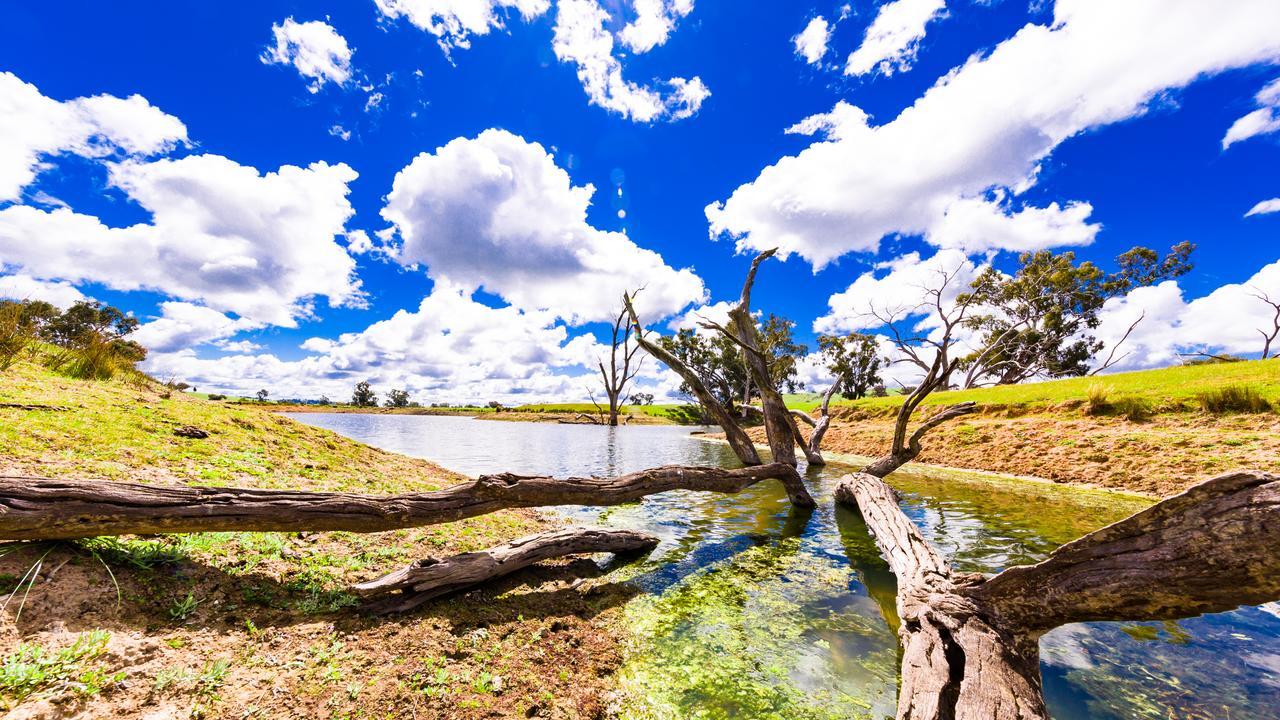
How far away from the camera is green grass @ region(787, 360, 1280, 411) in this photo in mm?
14877

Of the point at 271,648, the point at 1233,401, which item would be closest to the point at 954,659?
the point at 271,648

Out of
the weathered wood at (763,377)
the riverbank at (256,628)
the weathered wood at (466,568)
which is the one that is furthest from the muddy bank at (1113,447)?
the riverbank at (256,628)

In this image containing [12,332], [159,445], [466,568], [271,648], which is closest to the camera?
[271,648]

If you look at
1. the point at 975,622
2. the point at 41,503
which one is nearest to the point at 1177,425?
the point at 975,622

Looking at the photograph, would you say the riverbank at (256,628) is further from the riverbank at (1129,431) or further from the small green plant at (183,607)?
the riverbank at (1129,431)

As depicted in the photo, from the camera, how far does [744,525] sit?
31.4ft

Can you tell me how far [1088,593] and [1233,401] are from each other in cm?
1863

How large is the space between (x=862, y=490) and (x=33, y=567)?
1194cm

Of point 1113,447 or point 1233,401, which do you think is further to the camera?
point 1233,401

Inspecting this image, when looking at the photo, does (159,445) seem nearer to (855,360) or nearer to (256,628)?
(256,628)

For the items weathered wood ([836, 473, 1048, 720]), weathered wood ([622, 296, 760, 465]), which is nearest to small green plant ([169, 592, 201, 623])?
weathered wood ([836, 473, 1048, 720])

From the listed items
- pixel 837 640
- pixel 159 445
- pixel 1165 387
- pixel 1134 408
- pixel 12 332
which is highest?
pixel 12 332

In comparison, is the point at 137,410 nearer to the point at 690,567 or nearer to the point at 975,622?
the point at 690,567

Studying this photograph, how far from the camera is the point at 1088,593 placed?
136 inches
